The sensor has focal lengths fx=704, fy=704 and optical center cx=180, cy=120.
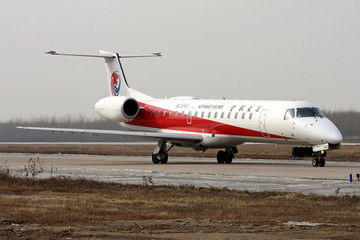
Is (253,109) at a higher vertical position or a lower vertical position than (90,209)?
higher

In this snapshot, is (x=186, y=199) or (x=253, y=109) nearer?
(x=186, y=199)

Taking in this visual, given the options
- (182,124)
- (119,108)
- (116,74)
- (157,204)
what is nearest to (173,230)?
(157,204)

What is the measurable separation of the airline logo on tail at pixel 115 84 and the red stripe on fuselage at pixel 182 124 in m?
2.95

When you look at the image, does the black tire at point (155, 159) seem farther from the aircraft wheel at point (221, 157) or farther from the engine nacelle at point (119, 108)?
the engine nacelle at point (119, 108)

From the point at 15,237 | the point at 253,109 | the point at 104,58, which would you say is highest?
the point at 104,58

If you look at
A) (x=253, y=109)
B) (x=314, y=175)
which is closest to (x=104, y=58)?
(x=253, y=109)

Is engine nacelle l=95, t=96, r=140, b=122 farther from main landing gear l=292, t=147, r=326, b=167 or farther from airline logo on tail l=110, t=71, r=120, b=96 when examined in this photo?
main landing gear l=292, t=147, r=326, b=167

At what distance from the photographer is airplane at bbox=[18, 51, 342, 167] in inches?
1219

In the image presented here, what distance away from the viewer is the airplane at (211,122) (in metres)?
31.0

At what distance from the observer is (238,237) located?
10688 millimetres

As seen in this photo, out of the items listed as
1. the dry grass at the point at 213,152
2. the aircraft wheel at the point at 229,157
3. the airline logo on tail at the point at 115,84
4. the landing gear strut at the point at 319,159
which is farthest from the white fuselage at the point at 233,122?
the dry grass at the point at 213,152

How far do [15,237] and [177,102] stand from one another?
2752cm

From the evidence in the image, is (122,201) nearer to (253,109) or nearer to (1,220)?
(1,220)

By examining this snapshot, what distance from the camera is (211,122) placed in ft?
115
